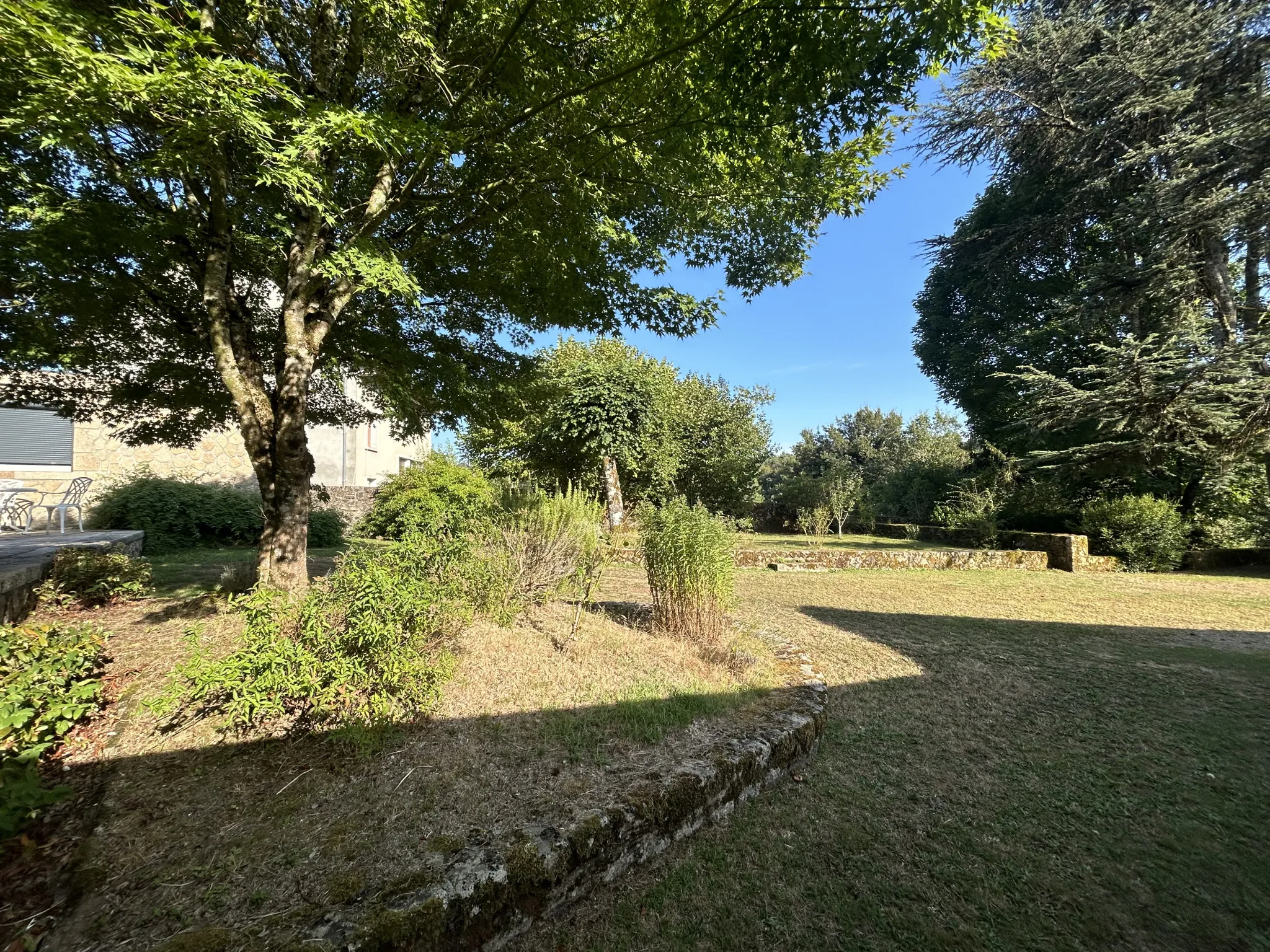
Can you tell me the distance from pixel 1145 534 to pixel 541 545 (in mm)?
14582

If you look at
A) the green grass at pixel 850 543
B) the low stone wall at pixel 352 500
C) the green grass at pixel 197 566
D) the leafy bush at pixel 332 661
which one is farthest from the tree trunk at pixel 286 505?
the low stone wall at pixel 352 500

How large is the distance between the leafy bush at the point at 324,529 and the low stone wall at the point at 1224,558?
2010 centimetres

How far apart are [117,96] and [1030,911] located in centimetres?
559

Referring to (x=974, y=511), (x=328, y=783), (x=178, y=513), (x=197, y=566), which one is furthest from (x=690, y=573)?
(x=974, y=511)

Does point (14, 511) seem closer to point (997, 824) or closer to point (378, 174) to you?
point (378, 174)

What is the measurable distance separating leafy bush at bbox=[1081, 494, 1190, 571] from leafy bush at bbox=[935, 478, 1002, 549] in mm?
2443

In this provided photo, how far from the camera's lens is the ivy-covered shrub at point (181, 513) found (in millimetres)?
9688

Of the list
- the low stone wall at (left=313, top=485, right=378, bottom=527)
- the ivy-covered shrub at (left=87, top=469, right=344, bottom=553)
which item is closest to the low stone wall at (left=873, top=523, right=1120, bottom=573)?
the ivy-covered shrub at (left=87, top=469, right=344, bottom=553)

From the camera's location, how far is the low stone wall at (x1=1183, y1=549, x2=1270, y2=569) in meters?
11.7

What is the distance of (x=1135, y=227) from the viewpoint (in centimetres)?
1268

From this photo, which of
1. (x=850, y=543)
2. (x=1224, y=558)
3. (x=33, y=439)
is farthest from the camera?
(x=850, y=543)

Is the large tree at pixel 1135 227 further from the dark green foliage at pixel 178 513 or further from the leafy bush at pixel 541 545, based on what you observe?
the dark green foliage at pixel 178 513

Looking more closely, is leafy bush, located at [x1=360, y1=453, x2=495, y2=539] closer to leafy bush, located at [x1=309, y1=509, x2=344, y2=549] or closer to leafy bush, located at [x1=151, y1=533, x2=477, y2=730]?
leafy bush, located at [x1=151, y1=533, x2=477, y2=730]

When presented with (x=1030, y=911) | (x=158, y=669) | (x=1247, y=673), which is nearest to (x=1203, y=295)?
(x=1247, y=673)
